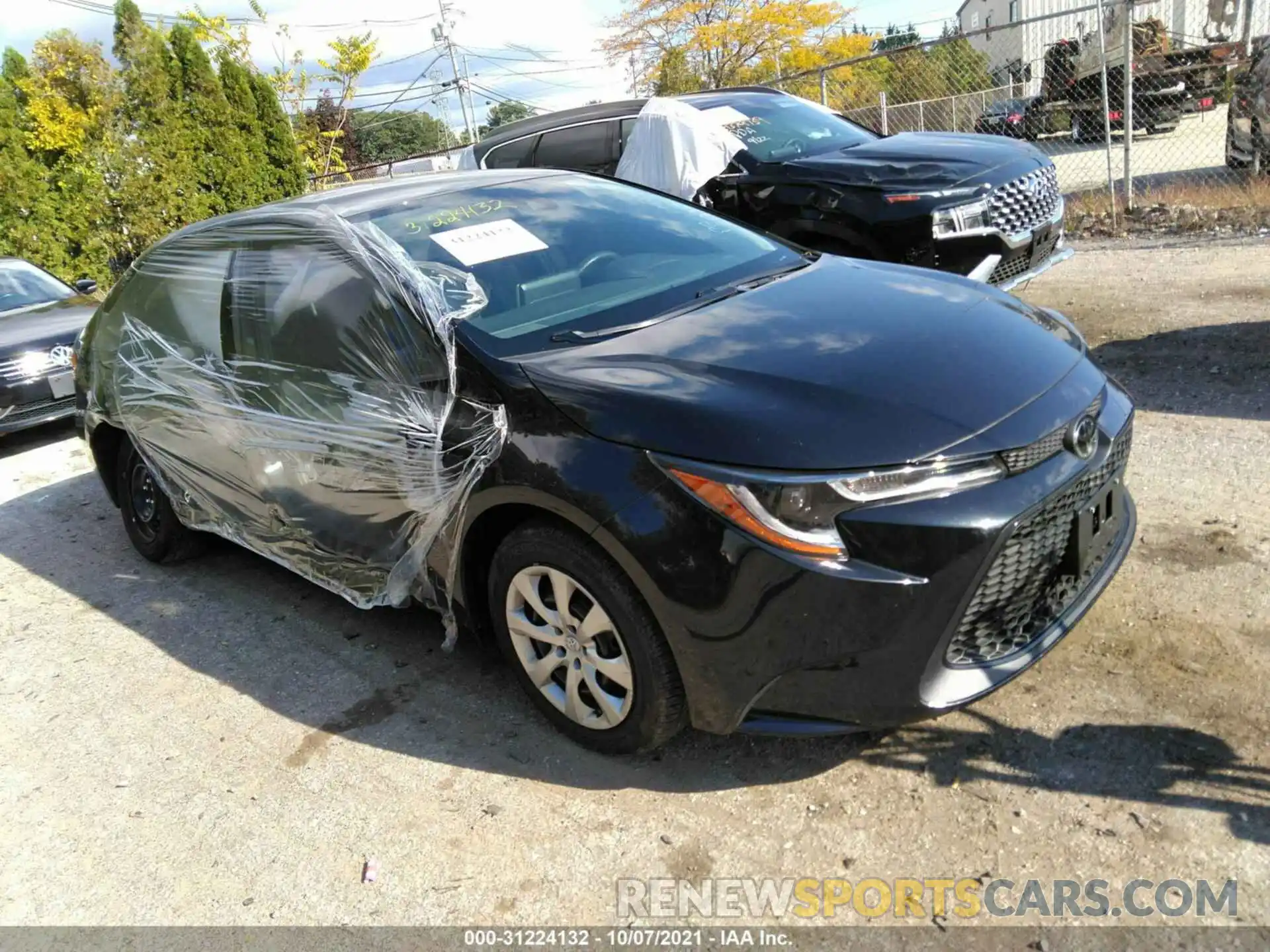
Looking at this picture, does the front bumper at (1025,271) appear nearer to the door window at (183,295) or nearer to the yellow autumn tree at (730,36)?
the door window at (183,295)

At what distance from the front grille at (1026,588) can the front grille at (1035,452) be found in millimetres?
96

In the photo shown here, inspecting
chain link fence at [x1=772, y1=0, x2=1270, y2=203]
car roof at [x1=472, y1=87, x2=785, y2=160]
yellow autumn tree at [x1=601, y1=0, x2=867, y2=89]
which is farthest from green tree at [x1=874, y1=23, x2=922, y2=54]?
car roof at [x1=472, y1=87, x2=785, y2=160]

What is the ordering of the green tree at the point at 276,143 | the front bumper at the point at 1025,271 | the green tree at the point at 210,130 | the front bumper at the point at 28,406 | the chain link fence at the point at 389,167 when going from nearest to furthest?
1. the front bumper at the point at 1025,271
2. the front bumper at the point at 28,406
3. the green tree at the point at 210,130
4. the green tree at the point at 276,143
5. the chain link fence at the point at 389,167

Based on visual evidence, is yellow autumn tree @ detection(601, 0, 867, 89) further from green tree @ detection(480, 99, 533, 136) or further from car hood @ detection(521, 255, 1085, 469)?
car hood @ detection(521, 255, 1085, 469)

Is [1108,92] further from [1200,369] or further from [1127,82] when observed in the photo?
[1200,369]

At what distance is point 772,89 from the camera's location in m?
7.89

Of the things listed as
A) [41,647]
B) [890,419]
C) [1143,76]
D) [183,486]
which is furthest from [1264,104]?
[41,647]

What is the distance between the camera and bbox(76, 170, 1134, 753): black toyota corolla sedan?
7.44 ft

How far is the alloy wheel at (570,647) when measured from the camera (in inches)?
104

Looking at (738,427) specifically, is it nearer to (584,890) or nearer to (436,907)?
(584,890)

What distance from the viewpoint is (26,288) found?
344 inches

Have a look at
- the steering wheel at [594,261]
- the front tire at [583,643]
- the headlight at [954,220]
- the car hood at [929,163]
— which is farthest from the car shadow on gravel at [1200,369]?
the front tire at [583,643]

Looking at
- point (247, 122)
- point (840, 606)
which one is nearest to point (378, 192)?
point (840, 606)

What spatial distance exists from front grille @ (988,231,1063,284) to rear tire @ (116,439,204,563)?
4512 mm
